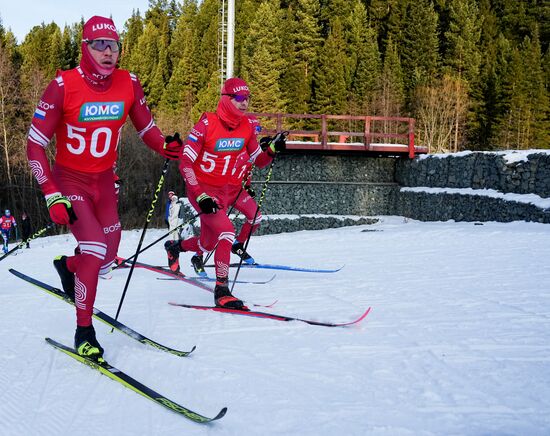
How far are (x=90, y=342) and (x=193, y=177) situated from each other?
236cm

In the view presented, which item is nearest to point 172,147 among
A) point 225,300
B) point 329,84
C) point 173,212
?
point 225,300

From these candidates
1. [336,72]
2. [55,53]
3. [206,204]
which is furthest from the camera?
[55,53]

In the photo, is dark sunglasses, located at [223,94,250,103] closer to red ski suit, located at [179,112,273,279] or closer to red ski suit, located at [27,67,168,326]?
red ski suit, located at [179,112,273,279]

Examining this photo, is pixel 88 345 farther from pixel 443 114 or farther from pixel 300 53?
pixel 300 53

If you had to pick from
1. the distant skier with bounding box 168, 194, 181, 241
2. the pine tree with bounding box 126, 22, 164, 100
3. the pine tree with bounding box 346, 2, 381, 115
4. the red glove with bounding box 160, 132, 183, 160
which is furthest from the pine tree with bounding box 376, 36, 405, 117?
the red glove with bounding box 160, 132, 183, 160

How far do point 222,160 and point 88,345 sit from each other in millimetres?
3076

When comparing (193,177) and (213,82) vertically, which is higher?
(213,82)

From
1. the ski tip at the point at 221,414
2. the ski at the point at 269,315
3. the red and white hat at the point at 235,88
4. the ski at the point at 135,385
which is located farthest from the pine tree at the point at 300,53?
the ski tip at the point at 221,414

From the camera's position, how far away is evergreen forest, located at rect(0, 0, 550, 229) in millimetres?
36594

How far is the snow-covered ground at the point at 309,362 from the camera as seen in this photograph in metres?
2.46

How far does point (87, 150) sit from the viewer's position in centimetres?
371

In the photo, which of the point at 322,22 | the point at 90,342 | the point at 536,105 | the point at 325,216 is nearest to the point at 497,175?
the point at 325,216

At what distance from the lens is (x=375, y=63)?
54188 mm

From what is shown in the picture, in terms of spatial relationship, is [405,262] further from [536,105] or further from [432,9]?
[432,9]
